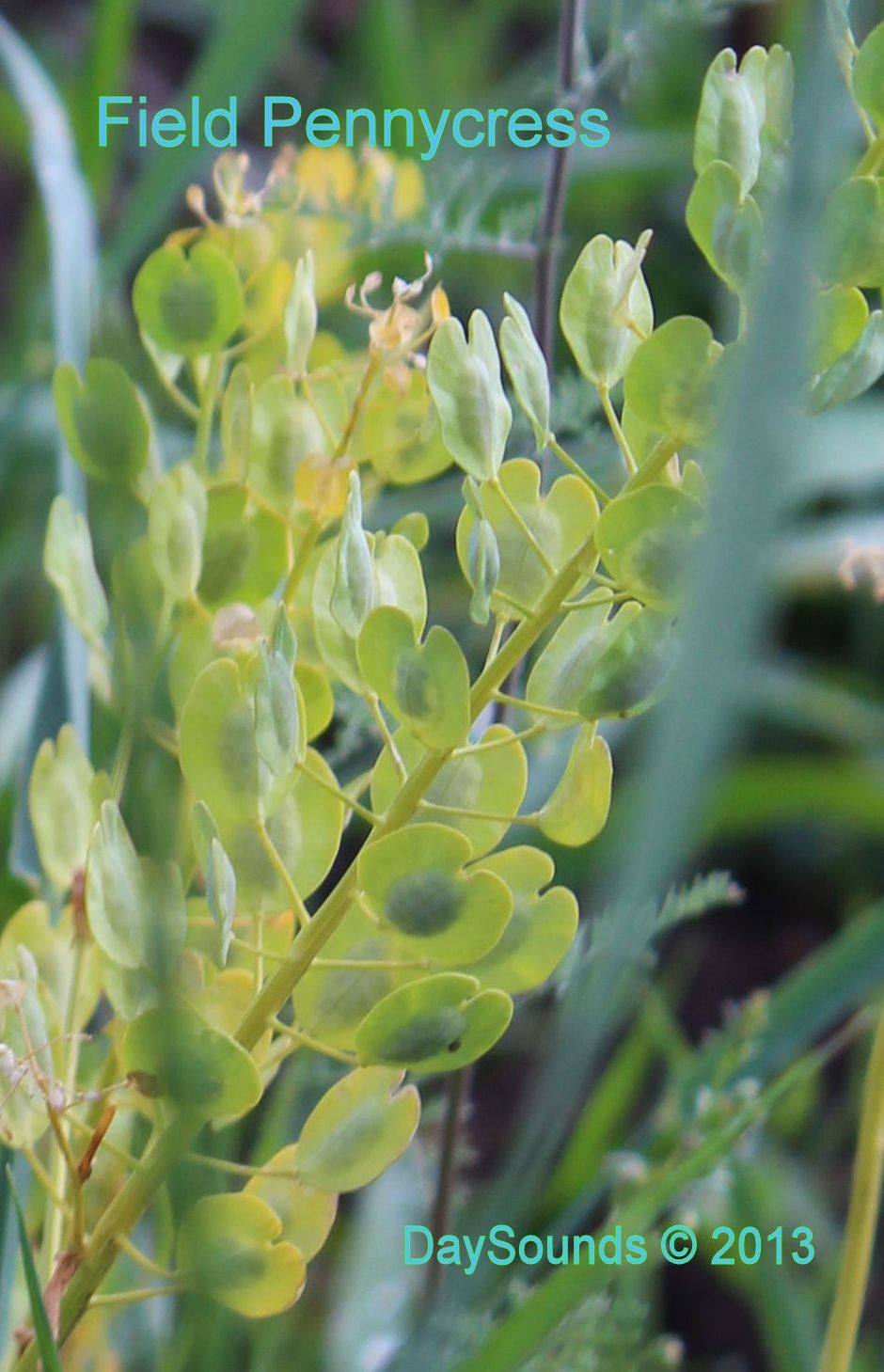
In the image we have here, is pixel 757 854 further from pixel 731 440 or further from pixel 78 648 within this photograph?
pixel 731 440

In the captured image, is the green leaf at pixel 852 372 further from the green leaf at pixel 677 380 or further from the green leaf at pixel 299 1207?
the green leaf at pixel 299 1207

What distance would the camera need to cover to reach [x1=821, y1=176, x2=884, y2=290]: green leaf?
17cm

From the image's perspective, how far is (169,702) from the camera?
24 cm

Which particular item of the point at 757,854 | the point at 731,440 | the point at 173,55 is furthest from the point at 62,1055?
the point at 173,55

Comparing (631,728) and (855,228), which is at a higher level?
(855,228)

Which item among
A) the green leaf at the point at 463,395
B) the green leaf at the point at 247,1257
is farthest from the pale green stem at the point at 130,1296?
the green leaf at the point at 463,395

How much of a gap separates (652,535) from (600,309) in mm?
38

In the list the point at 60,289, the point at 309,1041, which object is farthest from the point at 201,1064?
the point at 60,289

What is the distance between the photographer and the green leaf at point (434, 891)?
17 cm

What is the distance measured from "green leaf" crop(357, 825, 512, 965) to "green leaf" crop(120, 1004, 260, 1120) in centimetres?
2

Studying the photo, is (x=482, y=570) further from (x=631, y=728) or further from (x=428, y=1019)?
(x=631, y=728)

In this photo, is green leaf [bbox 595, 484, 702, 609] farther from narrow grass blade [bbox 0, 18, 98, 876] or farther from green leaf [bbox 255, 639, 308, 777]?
narrow grass blade [bbox 0, 18, 98, 876]

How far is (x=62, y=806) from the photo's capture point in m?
0.22

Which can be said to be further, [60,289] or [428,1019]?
[60,289]
